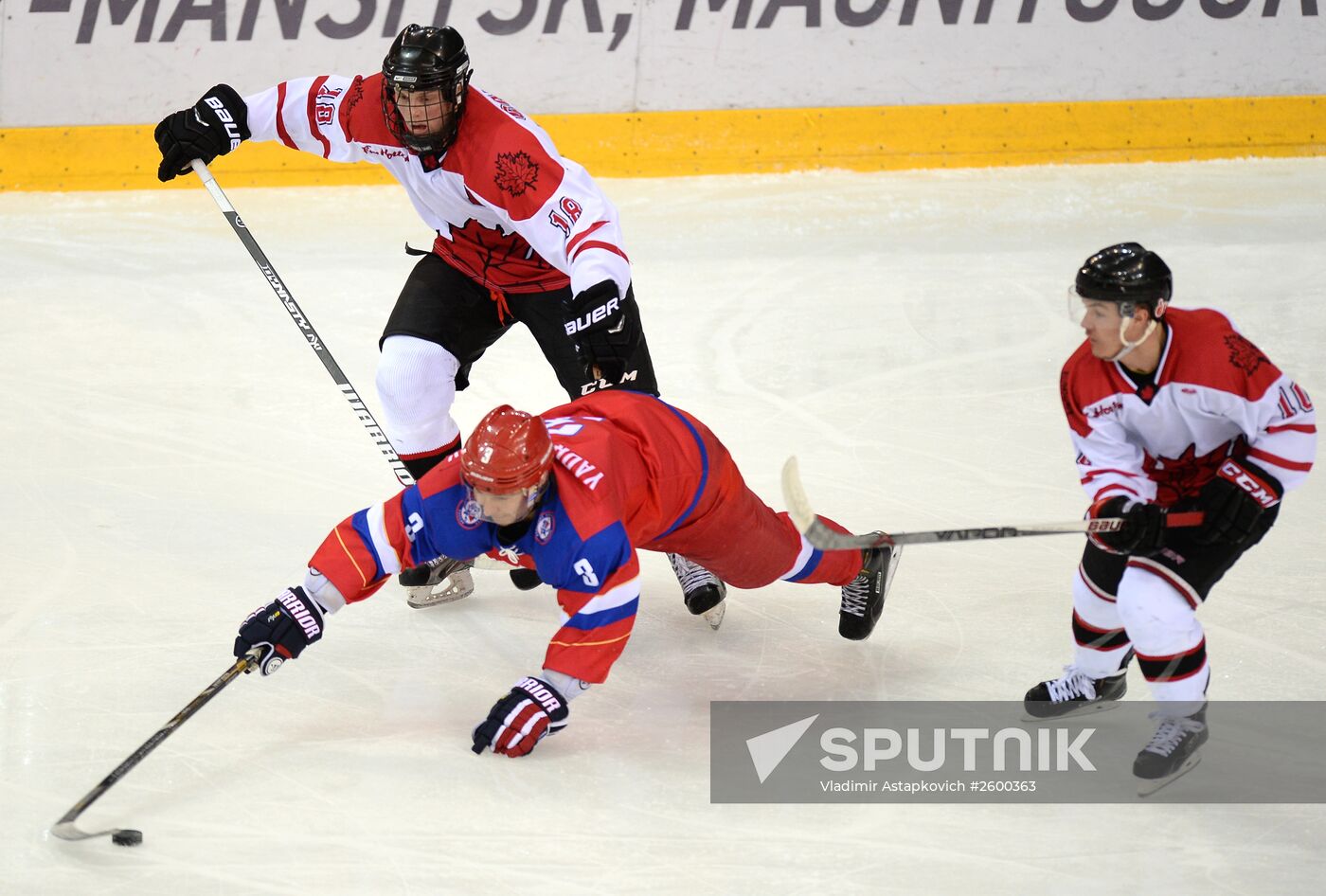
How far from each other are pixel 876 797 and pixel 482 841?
71 centimetres

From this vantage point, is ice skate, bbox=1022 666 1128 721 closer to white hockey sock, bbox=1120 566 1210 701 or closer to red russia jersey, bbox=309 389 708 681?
white hockey sock, bbox=1120 566 1210 701

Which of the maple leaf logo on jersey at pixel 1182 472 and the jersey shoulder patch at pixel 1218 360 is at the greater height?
the jersey shoulder patch at pixel 1218 360

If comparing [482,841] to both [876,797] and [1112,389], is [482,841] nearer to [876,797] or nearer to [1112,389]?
[876,797]

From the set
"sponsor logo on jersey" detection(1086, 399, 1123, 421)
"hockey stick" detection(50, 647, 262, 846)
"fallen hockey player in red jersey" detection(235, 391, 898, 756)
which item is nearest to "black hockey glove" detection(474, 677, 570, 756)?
"fallen hockey player in red jersey" detection(235, 391, 898, 756)

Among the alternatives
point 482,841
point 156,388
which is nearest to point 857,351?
point 156,388

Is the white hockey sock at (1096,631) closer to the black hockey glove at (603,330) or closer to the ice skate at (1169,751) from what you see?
the ice skate at (1169,751)

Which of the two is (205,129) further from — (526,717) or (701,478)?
(526,717)

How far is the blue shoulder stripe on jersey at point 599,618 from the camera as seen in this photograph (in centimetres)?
268

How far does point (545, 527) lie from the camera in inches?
106

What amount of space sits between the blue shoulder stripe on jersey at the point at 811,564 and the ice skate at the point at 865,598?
0.41 ft

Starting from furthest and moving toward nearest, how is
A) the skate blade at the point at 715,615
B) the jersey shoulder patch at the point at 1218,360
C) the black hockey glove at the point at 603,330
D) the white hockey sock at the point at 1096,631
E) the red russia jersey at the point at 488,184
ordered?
the skate blade at the point at 715,615, the red russia jersey at the point at 488,184, the black hockey glove at the point at 603,330, the white hockey sock at the point at 1096,631, the jersey shoulder patch at the point at 1218,360

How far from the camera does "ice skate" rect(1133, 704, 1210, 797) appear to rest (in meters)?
2.72

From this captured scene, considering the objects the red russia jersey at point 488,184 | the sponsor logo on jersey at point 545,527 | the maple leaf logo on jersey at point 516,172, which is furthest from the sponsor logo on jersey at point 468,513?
the maple leaf logo on jersey at point 516,172

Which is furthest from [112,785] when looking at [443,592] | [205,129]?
[205,129]
